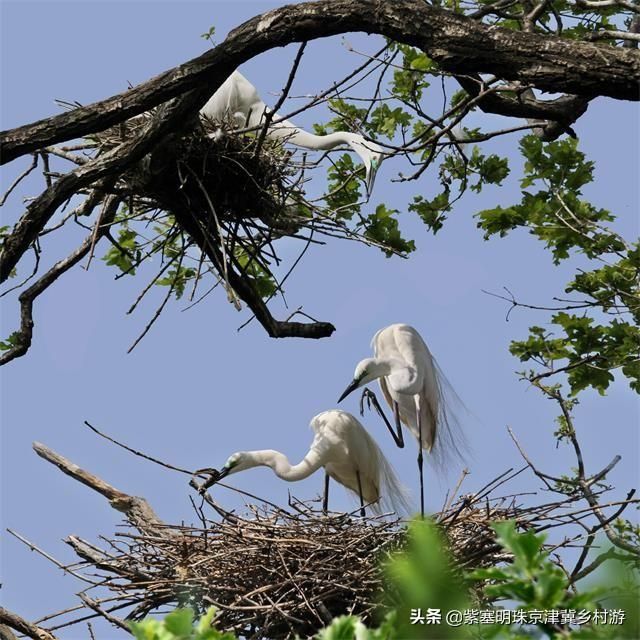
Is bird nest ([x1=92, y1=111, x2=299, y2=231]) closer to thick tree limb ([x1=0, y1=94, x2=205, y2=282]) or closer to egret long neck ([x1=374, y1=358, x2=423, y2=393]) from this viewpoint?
thick tree limb ([x1=0, y1=94, x2=205, y2=282])

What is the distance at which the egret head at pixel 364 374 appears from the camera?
617 cm

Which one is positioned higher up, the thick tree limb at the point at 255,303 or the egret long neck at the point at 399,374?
the egret long neck at the point at 399,374

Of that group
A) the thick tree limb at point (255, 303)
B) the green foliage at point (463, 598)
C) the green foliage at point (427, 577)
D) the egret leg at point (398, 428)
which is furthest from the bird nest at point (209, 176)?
the green foliage at point (427, 577)

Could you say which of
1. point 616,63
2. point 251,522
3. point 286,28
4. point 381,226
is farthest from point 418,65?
point 251,522

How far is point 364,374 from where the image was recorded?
20.3 feet

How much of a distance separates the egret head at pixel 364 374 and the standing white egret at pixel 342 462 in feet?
0.49

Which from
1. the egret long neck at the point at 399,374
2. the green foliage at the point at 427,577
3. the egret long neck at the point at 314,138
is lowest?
the green foliage at the point at 427,577

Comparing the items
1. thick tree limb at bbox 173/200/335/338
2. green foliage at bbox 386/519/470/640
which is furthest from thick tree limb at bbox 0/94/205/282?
green foliage at bbox 386/519/470/640

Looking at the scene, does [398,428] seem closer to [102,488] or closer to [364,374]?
[364,374]

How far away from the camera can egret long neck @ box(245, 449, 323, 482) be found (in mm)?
5910

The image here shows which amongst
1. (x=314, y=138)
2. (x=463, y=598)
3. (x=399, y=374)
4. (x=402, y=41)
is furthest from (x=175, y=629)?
(x=399, y=374)

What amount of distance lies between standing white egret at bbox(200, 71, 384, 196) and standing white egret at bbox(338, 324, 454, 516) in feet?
3.50

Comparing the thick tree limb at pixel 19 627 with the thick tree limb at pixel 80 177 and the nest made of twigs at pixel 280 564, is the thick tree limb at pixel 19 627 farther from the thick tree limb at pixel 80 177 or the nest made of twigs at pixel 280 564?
the thick tree limb at pixel 80 177

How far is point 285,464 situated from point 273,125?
172 cm
